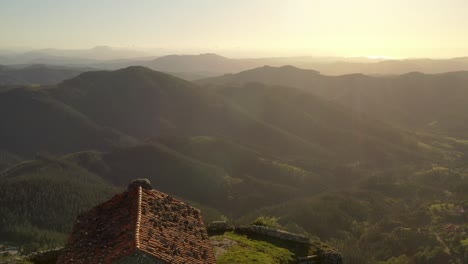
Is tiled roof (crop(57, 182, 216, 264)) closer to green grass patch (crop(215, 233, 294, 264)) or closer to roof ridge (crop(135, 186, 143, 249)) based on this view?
roof ridge (crop(135, 186, 143, 249))

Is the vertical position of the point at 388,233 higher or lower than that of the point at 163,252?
lower

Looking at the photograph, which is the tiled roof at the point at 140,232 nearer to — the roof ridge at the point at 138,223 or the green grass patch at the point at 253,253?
the roof ridge at the point at 138,223

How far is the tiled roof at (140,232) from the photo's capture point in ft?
71.0

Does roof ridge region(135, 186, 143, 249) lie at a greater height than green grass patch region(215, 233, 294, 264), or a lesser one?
greater

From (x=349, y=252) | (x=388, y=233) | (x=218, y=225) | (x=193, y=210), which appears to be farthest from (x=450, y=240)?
(x=193, y=210)

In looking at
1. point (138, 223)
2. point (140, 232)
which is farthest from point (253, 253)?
point (140, 232)

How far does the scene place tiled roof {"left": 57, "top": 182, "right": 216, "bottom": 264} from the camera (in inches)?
852

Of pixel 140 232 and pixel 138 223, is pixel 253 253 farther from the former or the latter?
pixel 140 232

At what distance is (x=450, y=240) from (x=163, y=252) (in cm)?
19032

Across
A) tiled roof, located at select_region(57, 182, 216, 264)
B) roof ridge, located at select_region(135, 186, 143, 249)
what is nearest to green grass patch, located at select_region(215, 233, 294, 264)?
tiled roof, located at select_region(57, 182, 216, 264)

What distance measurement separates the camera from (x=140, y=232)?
22.1m

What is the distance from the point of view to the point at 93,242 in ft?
78.1

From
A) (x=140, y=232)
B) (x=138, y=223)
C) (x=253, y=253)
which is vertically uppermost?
(x=138, y=223)

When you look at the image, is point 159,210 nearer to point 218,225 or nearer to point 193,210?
point 193,210
